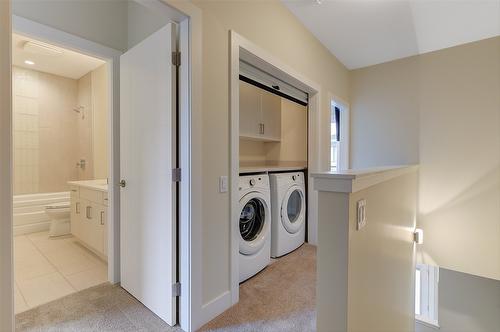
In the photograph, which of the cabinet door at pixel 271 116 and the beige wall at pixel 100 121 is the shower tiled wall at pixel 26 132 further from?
the cabinet door at pixel 271 116

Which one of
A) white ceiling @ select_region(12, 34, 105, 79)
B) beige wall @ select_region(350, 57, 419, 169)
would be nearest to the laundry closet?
beige wall @ select_region(350, 57, 419, 169)

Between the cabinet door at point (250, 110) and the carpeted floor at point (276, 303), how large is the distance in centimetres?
150

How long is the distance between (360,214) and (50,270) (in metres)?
2.86

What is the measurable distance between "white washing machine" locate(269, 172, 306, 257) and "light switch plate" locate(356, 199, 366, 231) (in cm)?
145

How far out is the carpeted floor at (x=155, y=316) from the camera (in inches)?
62.0

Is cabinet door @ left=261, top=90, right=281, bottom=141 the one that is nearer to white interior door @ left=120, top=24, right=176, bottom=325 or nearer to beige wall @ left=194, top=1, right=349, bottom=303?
beige wall @ left=194, top=1, right=349, bottom=303

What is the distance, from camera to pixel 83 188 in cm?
283

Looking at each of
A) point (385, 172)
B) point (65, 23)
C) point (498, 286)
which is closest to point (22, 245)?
point (65, 23)

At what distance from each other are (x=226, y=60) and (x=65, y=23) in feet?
4.11

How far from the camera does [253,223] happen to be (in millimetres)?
2375

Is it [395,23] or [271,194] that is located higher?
[395,23]

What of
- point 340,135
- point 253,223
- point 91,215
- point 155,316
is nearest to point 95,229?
point 91,215

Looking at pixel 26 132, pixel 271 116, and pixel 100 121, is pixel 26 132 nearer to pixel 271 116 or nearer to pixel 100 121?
pixel 100 121

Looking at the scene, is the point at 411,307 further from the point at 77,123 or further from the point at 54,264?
the point at 77,123
